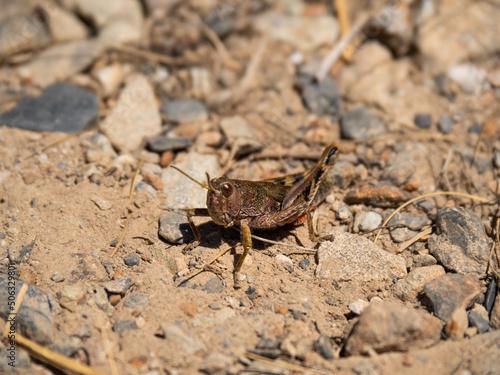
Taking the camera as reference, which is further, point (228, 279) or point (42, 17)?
point (42, 17)

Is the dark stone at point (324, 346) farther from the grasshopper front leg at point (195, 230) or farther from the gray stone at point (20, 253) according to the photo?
the gray stone at point (20, 253)

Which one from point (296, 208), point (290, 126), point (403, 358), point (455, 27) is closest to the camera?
point (403, 358)

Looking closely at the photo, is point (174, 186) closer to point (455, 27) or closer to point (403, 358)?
point (403, 358)

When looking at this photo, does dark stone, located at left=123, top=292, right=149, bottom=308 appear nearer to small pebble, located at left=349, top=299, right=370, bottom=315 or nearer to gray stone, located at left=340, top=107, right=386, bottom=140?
small pebble, located at left=349, top=299, right=370, bottom=315

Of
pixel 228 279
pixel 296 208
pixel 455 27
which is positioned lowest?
pixel 228 279

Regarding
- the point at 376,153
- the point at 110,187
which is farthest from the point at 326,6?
the point at 110,187

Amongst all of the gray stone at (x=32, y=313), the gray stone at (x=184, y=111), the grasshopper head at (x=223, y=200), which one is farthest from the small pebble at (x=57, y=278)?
the gray stone at (x=184, y=111)

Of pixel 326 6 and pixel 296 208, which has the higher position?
pixel 326 6
